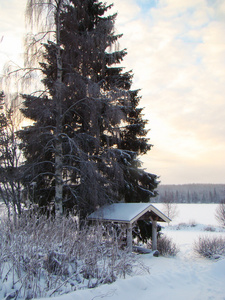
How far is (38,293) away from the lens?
4.00 m

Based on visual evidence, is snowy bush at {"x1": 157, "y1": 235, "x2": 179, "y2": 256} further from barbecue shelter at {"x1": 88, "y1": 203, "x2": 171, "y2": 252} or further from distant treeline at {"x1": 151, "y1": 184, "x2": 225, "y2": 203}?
distant treeline at {"x1": 151, "y1": 184, "x2": 225, "y2": 203}

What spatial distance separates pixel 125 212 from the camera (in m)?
10.5

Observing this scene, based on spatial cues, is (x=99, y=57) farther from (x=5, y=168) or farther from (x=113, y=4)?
(x=5, y=168)

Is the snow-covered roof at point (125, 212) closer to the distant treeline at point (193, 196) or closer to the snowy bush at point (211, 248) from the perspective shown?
the snowy bush at point (211, 248)

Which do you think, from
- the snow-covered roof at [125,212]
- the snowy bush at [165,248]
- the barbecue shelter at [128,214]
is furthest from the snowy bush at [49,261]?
the snowy bush at [165,248]

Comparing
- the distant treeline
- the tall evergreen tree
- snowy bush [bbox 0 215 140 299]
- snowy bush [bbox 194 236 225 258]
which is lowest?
the distant treeline

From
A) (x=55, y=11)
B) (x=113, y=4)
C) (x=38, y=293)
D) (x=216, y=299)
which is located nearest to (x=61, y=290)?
(x=38, y=293)

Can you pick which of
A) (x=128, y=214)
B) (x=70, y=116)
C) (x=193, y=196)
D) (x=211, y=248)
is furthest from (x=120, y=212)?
(x=193, y=196)

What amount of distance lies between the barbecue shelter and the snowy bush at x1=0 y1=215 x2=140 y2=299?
418 centimetres

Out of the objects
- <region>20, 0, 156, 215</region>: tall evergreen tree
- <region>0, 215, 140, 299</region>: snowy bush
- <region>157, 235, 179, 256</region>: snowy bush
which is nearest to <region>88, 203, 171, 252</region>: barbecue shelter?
A: <region>20, 0, 156, 215</region>: tall evergreen tree

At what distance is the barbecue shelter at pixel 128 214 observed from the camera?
32.3 ft

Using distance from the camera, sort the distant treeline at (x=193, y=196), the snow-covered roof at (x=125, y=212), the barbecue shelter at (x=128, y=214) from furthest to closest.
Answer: the distant treeline at (x=193, y=196)
the snow-covered roof at (x=125, y=212)
the barbecue shelter at (x=128, y=214)

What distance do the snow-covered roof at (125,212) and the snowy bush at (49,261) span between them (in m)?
4.30

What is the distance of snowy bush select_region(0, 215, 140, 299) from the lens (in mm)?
4043
